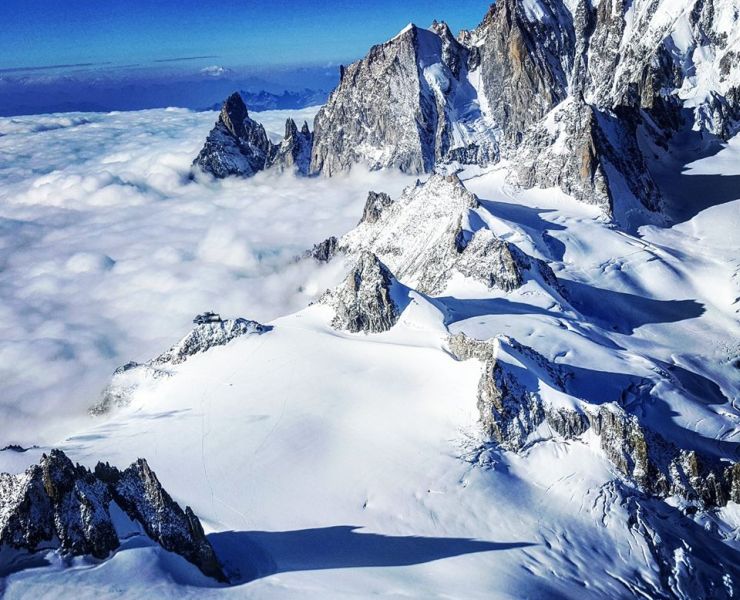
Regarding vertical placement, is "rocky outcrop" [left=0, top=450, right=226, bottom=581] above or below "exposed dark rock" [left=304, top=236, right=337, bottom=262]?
above

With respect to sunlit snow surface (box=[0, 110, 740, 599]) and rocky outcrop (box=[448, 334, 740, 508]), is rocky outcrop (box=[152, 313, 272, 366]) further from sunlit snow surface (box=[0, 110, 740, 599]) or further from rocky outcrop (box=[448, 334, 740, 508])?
rocky outcrop (box=[448, 334, 740, 508])

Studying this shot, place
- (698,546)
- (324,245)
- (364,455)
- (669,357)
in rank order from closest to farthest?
(698,546), (364,455), (669,357), (324,245)

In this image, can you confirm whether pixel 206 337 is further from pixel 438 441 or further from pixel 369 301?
pixel 438 441

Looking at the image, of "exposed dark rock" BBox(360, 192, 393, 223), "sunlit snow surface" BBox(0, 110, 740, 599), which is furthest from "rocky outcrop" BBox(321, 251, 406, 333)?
"exposed dark rock" BBox(360, 192, 393, 223)

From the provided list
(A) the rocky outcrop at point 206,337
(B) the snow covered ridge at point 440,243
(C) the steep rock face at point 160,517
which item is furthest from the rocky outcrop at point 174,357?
(C) the steep rock face at point 160,517

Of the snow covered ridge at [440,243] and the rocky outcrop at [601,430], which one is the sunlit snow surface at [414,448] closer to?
the rocky outcrop at [601,430]

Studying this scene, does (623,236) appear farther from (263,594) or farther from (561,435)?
(263,594)

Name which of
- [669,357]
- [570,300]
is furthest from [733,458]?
[570,300]

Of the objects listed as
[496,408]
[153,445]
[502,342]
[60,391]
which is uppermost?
[502,342]
